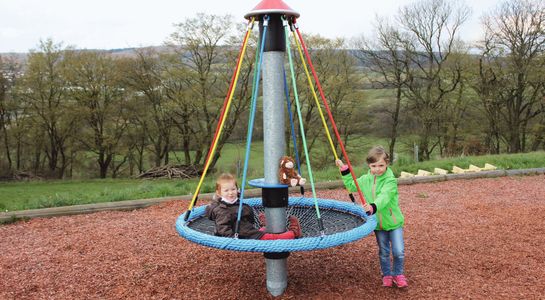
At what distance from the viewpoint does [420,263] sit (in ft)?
14.4

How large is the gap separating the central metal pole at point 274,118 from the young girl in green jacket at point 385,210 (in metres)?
0.53

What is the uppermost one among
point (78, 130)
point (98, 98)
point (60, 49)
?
point (60, 49)

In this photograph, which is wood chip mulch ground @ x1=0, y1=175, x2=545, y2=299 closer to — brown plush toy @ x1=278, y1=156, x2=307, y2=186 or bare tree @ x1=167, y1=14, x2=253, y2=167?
brown plush toy @ x1=278, y1=156, x2=307, y2=186

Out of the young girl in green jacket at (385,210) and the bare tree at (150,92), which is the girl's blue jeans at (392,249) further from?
the bare tree at (150,92)

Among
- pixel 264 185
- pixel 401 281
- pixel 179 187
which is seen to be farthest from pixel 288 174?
pixel 179 187

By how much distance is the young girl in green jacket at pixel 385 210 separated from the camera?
3.65m

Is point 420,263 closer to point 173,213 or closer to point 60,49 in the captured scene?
point 173,213

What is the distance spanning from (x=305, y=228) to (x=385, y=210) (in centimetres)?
86

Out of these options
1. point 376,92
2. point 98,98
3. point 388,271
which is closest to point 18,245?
point 388,271

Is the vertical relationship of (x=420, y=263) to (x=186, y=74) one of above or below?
below

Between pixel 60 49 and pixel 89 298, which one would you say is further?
pixel 60 49

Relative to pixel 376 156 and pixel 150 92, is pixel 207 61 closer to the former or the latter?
pixel 150 92

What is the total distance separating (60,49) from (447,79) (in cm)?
2207

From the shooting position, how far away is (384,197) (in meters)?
3.59
